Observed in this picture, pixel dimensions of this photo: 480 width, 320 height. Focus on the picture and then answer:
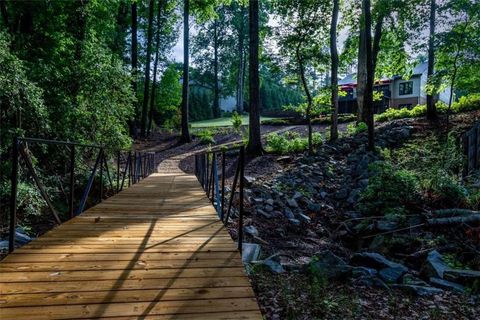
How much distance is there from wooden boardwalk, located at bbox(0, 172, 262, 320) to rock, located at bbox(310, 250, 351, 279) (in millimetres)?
1141

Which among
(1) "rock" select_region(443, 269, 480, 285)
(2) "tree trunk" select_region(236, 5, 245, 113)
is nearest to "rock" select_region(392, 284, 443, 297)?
(1) "rock" select_region(443, 269, 480, 285)

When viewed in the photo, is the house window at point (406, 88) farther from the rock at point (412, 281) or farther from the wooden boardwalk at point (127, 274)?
the wooden boardwalk at point (127, 274)

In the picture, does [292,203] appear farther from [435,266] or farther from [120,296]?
[120,296]

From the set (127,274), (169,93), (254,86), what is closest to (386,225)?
(127,274)

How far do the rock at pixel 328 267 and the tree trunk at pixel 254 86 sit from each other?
30.4 feet

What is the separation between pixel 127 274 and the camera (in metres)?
2.85

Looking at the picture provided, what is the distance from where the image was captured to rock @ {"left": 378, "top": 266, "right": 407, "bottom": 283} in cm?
408

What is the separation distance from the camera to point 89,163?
10.8m

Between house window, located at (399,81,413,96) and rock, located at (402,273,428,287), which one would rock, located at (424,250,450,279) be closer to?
rock, located at (402,273,428,287)

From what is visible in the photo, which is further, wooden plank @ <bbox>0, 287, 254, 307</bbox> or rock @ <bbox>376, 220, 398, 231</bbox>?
rock @ <bbox>376, 220, 398, 231</bbox>

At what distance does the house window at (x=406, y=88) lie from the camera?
116 feet

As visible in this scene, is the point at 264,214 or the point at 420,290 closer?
the point at 420,290

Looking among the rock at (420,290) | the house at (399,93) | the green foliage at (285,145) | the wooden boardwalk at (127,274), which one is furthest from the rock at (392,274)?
the house at (399,93)

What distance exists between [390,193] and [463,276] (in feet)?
11.5
